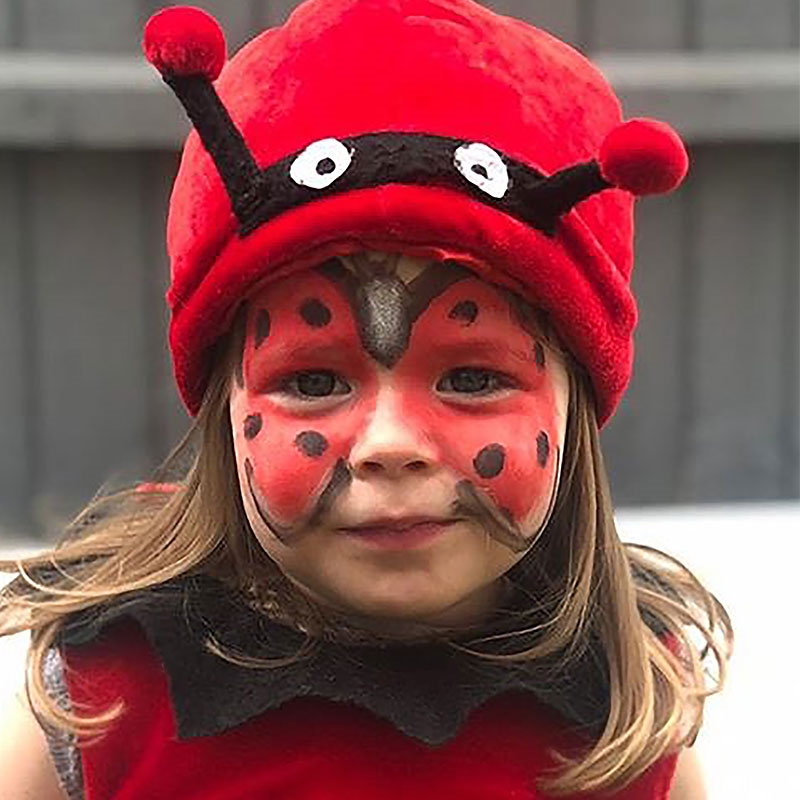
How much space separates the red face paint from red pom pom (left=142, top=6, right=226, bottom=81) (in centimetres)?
15

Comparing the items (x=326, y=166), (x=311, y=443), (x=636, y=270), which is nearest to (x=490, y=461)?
(x=311, y=443)

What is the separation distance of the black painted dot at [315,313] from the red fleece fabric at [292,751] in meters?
0.27

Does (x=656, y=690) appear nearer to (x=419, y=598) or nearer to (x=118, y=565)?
(x=419, y=598)

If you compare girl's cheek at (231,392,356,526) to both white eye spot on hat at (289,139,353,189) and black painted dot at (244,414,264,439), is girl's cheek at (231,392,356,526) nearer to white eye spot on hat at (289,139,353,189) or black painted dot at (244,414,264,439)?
black painted dot at (244,414,264,439)

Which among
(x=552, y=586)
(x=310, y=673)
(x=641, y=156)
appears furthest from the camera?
(x=552, y=586)

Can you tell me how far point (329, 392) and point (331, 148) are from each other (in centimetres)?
16

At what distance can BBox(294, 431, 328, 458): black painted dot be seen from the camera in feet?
3.75

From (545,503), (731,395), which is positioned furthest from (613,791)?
(731,395)

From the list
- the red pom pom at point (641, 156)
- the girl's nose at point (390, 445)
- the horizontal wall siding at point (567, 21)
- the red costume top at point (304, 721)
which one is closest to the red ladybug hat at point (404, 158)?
the red pom pom at point (641, 156)

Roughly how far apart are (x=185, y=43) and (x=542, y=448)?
1.17 feet

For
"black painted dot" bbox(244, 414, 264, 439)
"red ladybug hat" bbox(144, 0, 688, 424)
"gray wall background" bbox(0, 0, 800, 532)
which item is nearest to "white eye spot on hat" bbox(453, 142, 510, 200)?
"red ladybug hat" bbox(144, 0, 688, 424)

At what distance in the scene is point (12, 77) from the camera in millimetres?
2432

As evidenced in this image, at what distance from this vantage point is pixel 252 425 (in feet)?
3.90

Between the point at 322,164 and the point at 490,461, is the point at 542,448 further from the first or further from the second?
the point at 322,164
